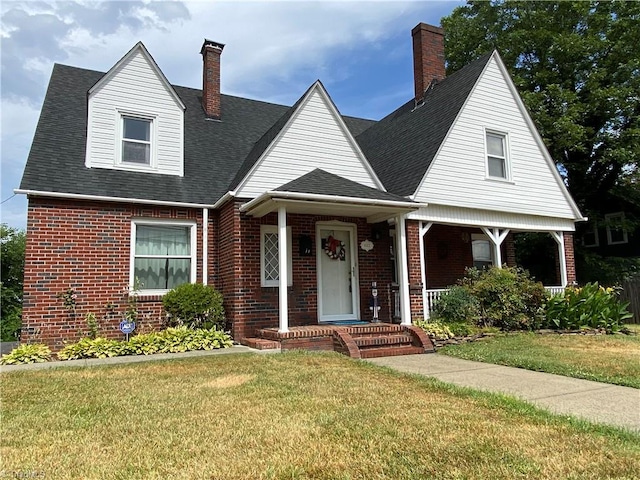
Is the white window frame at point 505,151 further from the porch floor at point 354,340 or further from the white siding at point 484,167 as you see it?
the porch floor at point 354,340

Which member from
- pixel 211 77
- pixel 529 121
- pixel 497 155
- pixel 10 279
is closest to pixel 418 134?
pixel 497 155

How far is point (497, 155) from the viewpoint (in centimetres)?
1298

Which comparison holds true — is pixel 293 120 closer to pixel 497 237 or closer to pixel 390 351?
pixel 390 351

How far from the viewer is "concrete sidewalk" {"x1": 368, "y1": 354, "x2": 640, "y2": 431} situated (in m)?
4.50

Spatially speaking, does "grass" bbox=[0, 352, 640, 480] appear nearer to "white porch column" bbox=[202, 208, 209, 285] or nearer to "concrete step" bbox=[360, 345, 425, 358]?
"concrete step" bbox=[360, 345, 425, 358]

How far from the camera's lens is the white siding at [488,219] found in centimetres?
1142

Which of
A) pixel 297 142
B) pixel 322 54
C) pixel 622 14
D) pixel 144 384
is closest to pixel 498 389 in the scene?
pixel 144 384

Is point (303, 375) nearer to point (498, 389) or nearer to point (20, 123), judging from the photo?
point (498, 389)

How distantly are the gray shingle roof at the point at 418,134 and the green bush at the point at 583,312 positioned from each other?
4.75 metres

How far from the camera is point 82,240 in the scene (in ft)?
31.2

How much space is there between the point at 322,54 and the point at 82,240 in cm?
798

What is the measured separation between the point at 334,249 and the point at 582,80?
15491mm

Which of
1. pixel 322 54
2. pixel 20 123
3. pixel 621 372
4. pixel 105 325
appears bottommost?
pixel 621 372

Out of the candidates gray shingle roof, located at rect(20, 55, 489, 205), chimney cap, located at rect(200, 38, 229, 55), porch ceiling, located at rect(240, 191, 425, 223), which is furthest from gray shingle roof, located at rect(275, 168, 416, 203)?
chimney cap, located at rect(200, 38, 229, 55)
